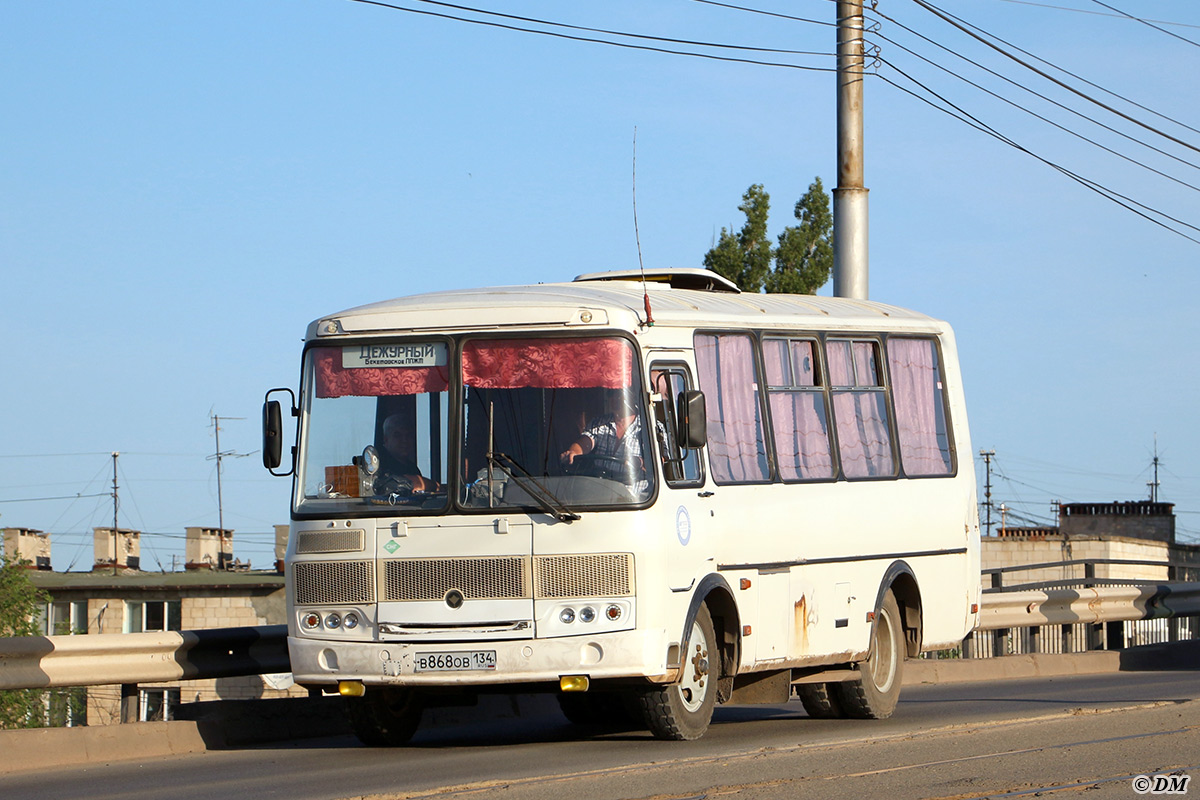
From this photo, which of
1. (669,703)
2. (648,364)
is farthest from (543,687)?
(648,364)

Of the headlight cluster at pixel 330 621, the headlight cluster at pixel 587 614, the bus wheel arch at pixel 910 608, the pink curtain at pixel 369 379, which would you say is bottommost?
the bus wheel arch at pixel 910 608

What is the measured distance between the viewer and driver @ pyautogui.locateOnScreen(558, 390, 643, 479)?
1121 centimetres

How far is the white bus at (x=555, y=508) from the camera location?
11016 mm

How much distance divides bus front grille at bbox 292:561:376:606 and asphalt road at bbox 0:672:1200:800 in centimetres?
100

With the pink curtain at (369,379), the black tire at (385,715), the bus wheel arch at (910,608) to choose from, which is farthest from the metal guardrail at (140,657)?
the bus wheel arch at (910,608)

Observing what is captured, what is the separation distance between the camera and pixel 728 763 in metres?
10.2

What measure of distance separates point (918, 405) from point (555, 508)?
4719 mm

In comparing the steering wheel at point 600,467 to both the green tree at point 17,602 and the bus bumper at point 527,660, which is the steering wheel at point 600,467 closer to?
the bus bumper at point 527,660

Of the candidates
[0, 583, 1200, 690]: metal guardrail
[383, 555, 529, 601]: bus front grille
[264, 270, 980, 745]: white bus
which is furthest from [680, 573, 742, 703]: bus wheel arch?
[0, 583, 1200, 690]: metal guardrail

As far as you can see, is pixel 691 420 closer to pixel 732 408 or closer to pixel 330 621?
pixel 732 408

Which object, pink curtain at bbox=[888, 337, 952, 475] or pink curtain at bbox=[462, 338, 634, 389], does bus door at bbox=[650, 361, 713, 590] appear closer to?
pink curtain at bbox=[462, 338, 634, 389]

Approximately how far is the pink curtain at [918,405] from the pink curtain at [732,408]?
6.61 ft

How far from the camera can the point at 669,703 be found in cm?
1141

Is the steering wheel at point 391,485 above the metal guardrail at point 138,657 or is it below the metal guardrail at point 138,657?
above
